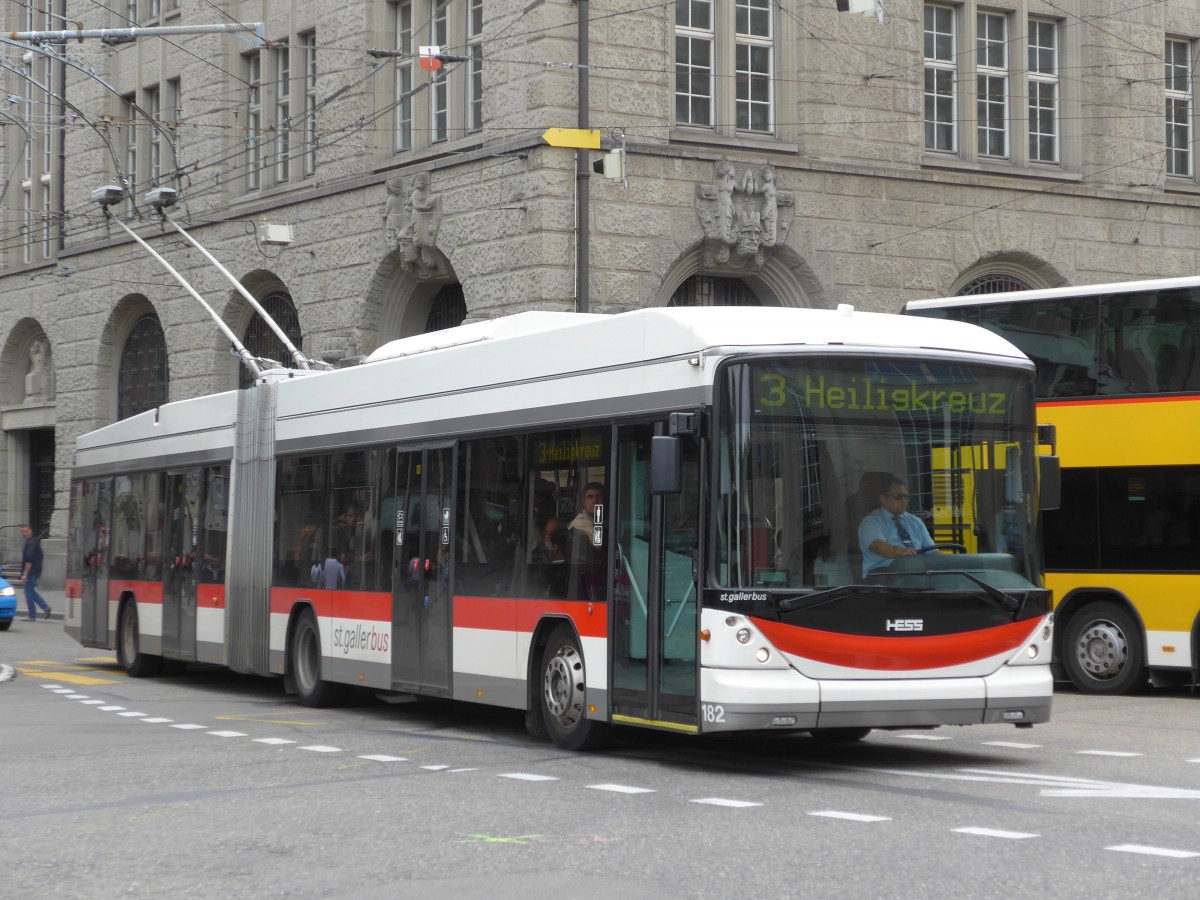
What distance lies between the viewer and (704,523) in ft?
35.8

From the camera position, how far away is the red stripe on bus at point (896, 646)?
10734mm

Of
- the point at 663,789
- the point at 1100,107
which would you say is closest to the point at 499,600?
the point at 663,789

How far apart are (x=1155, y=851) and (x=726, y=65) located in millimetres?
20724

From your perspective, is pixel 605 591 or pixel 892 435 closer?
pixel 892 435

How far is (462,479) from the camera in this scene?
14.1 metres

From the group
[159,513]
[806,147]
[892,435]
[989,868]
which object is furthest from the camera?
[806,147]

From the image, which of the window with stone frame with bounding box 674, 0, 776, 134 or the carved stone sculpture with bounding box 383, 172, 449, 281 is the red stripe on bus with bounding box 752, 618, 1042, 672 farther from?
the carved stone sculpture with bounding box 383, 172, 449, 281

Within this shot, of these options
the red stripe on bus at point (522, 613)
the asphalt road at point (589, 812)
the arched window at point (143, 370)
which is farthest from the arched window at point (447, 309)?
the red stripe on bus at point (522, 613)

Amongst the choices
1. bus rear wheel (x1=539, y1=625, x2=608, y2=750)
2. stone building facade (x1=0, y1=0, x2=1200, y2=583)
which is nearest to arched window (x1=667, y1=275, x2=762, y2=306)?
stone building facade (x1=0, y1=0, x2=1200, y2=583)

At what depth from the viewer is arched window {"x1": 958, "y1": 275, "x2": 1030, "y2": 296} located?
1179 inches

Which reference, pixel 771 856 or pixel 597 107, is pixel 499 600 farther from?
pixel 597 107

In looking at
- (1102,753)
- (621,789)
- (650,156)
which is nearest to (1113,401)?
(1102,753)

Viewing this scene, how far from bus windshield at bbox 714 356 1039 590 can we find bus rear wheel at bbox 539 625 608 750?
186 cm

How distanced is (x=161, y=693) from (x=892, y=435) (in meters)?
9.85
